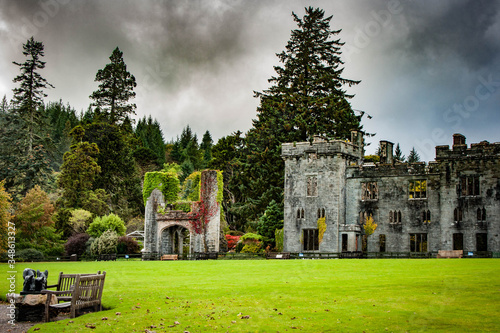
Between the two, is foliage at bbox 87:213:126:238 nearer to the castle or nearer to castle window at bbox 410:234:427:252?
the castle

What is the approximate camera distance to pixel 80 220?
208 feet

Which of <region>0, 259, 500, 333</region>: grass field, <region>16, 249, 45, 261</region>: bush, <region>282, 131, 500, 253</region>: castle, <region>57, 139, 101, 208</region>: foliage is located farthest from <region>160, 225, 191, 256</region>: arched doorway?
<region>0, 259, 500, 333</region>: grass field

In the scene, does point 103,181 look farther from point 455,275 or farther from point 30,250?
point 455,275

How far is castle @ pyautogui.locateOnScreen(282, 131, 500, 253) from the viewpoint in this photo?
148 feet

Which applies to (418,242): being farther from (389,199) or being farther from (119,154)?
(119,154)

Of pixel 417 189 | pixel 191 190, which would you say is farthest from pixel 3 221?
pixel 191 190

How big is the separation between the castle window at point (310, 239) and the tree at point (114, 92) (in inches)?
1610

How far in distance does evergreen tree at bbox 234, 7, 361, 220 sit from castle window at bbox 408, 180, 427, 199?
12878mm

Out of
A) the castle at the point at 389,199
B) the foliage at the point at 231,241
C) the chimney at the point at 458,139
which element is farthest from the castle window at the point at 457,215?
the foliage at the point at 231,241

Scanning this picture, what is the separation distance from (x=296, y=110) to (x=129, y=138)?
32985 millimetres

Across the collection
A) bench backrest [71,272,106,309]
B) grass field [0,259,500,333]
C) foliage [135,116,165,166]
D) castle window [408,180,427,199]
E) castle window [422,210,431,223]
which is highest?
foliage [135,116,165,166]

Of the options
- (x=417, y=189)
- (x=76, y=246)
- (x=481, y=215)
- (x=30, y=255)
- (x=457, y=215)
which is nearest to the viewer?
(x=481, y=215)

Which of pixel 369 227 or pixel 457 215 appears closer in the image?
pixel 457 215

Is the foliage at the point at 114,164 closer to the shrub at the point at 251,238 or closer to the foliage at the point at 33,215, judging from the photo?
the foliage at the point at 33,215
